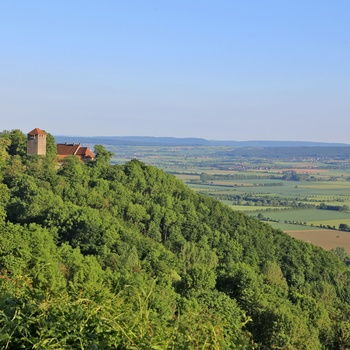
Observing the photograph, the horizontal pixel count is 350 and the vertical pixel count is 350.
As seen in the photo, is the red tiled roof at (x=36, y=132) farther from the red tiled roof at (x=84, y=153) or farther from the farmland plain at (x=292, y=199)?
the farmland plain at (x=292, y=199)

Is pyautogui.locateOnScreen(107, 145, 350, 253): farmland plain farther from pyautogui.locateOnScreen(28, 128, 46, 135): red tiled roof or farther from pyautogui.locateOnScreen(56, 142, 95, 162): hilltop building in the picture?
pyautogui.locateOnScreen(28, 128, 46, 135): red tiled roof

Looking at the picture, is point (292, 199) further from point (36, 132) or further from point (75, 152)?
point (36, 132)

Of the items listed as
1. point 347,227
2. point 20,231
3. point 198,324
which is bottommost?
point 347,227

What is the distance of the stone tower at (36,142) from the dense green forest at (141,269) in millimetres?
1041

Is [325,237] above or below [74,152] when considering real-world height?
below

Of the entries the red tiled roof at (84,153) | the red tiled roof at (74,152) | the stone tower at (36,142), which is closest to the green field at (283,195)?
the red tiled roof at (84,153)

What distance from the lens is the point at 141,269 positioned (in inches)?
1523

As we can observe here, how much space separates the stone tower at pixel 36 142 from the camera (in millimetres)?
58375

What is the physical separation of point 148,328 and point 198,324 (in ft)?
2.42

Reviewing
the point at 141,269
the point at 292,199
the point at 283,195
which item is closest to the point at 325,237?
the point at 292,199

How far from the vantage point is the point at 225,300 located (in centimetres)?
2998

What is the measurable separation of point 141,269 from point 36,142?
24.5 meters

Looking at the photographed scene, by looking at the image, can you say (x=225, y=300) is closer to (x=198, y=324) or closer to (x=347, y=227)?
(x=198, y=324)

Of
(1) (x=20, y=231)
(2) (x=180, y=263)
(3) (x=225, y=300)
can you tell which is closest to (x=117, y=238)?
(2) (x=180, y=263)
